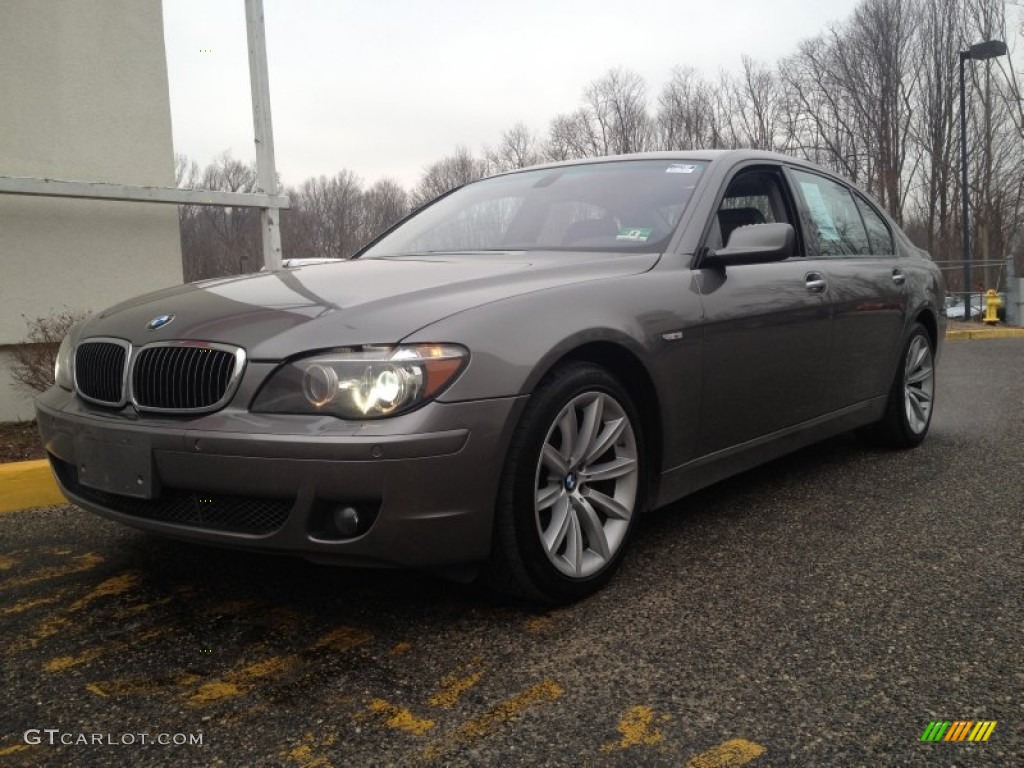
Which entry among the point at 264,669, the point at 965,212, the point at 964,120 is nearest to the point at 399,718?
the point at 264,669

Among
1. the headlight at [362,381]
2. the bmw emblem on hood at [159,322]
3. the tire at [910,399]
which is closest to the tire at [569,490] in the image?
the headlight at [362,381]

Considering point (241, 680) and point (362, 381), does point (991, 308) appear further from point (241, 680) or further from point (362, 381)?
point (241, 680)

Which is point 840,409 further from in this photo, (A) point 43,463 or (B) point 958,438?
(A) point 43,463

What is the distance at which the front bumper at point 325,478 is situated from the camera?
214 cm

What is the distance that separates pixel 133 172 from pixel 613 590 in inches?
225

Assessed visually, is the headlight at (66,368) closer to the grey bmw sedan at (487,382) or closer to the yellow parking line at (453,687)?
the grey bmw sedan at (487,382)

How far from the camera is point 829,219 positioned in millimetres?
4238

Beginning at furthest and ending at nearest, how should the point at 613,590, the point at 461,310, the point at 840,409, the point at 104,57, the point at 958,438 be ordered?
1. the point at 104,57
2. the point at 958,438
3. the point at 840,409
4. the point at 613,590
5. the point at 461,310

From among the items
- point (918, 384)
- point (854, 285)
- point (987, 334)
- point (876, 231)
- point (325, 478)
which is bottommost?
point (987, 334)

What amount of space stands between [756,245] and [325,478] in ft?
6.17

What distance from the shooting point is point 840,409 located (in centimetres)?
409

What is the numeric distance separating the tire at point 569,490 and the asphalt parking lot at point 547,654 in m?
0.13

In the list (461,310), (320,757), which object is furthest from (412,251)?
(320,757)

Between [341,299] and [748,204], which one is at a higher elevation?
[748,204]
